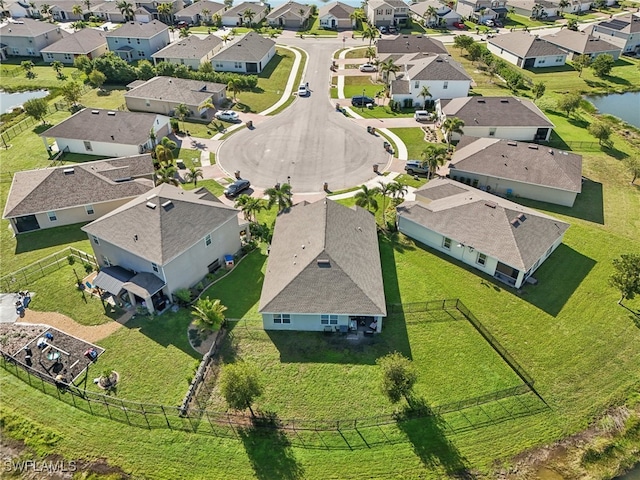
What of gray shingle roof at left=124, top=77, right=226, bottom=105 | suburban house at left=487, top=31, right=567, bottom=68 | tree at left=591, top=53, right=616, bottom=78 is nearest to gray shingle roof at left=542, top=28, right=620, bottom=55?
suburban house at left=487, top=31, right=567, bottom=68

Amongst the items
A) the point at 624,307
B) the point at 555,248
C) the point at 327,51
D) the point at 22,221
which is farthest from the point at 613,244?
the point at 327,51

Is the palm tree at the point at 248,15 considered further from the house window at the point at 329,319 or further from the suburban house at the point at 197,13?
the house window at the point at 329,319

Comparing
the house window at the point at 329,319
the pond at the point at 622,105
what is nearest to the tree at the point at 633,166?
the pond at the point at 622,105

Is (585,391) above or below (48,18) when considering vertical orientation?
below

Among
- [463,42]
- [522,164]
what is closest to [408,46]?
[463,42]

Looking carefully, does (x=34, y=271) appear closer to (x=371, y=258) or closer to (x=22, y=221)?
(x=22, y=221)

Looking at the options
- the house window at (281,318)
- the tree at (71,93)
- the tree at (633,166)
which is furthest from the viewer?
the tree at (71,93)
